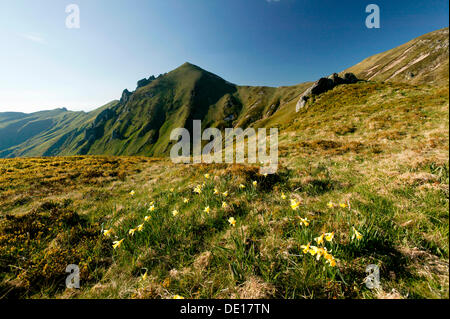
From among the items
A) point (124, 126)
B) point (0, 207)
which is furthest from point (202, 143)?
point (0, 207)

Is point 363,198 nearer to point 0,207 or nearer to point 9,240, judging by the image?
point 9,240

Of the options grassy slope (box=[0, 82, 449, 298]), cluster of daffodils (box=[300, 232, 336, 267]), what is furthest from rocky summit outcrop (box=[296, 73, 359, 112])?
cluster of daffodils (box=[300, 232, 336, 267])

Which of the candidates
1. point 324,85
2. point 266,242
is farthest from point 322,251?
point 324,85

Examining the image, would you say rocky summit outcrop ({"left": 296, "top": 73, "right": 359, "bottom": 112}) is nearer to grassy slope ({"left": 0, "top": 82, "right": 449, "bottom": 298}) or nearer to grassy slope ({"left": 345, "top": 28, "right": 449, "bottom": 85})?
grassy slope ({"left": 345, "top": 28, "right": 449, "bottom": 85})

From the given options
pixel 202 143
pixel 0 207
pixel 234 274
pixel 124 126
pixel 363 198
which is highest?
pixel 124 126

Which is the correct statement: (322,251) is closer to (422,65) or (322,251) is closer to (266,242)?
(266,242)

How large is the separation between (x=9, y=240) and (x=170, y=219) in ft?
13.6

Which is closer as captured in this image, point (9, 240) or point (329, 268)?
point (329, 268)

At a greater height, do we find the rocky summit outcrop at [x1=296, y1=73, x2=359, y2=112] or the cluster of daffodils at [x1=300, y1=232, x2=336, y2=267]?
the rocky summit outcrop at [x1=296, y1=73, x2=359, y2=112]

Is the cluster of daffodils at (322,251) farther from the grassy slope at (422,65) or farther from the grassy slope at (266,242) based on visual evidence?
the grassy slope at (422,65)
